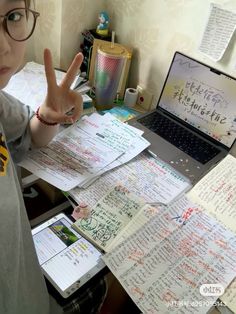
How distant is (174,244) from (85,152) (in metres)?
0.43

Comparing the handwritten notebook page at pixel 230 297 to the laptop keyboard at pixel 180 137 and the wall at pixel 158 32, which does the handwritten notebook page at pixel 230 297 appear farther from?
the wall at pixel 158 32

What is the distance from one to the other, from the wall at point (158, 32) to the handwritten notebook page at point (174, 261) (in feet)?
1.87

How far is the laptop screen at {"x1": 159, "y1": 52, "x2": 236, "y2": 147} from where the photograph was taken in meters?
0.99

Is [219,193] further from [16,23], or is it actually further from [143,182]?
[16,23]

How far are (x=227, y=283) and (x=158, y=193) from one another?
32cm

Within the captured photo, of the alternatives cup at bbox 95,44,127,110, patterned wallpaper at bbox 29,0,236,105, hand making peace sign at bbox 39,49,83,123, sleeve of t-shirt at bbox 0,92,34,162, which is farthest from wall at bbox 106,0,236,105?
sleeve of t-shirt at bbox 0,92,34,162

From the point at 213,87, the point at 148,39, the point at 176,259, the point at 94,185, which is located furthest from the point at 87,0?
the point at 176,259

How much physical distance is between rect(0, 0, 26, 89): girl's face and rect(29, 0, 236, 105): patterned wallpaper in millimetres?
697

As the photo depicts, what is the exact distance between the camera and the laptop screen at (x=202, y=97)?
989mm

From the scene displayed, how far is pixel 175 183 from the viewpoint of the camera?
0.94 metres

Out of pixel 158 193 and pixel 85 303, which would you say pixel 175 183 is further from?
pixel 85 303

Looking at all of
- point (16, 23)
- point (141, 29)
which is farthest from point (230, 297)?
point (141, 29)

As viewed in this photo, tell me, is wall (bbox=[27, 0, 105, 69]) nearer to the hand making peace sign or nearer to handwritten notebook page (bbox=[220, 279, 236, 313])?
the hand making peace sign

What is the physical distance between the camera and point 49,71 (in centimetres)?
74
